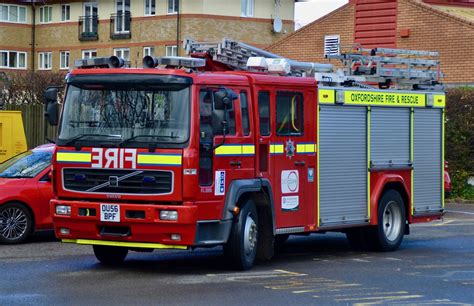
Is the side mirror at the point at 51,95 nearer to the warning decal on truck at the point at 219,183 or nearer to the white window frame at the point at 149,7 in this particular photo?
the warning decal on truck at the point at 219,183

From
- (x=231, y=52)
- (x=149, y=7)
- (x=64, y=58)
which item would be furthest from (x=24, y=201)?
(x=64, y=58)

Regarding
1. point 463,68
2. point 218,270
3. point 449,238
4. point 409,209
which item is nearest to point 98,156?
point 218,270

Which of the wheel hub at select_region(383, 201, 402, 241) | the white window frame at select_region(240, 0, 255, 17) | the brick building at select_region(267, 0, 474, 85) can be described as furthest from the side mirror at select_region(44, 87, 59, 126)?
the white window frame at select_region(240, 0, 255, 17)

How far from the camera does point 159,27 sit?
50500 millimetres

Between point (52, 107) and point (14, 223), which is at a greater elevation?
point (52, 107)

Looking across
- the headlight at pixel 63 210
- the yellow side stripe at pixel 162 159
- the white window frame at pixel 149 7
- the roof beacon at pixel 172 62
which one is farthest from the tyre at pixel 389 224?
the white window frame at pixel 149 7

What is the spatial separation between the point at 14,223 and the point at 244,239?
450 centimetres

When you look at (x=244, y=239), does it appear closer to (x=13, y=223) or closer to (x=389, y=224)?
(x=389, y=224)

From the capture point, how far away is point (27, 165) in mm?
16391

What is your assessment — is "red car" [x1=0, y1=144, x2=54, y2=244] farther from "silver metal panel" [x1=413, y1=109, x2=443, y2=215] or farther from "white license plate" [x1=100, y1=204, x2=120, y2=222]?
"silver metal panel" [x1=413, y1=109, x2=443, y2=215]

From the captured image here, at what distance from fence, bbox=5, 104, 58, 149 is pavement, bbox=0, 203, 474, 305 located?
41.2 ft

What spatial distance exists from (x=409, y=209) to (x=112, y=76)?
226 inches

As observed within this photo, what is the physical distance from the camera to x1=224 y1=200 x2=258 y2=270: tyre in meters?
12.6

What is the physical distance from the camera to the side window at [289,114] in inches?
534
